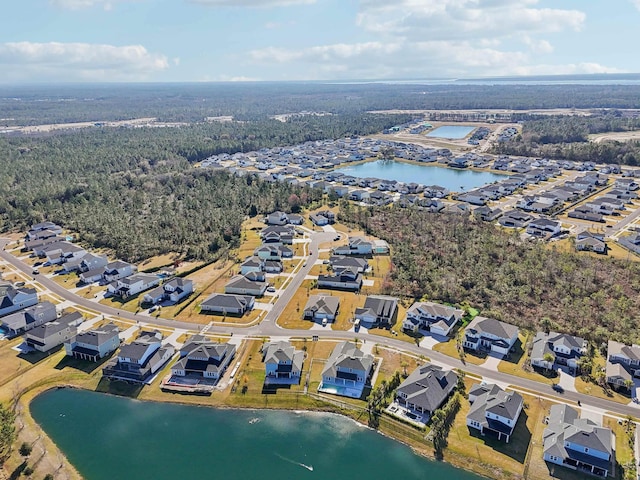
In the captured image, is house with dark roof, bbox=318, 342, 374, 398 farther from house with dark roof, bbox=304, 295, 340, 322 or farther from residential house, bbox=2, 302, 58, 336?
residential house, bbox=2, 302, 58, 336

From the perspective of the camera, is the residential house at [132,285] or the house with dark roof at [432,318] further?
the residential house at [132,285]

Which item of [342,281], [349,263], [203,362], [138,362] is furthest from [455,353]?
[138,362]

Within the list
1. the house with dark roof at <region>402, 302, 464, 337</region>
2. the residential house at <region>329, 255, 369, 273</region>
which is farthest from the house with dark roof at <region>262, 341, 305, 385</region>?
the residential house at <region>329, 255, 369, 273</region>

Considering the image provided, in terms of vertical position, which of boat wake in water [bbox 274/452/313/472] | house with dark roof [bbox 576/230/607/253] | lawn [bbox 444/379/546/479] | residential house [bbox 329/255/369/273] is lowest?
boat wake in water [bbox 274/452/313/472]

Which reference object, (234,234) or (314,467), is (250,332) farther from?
(234,234)

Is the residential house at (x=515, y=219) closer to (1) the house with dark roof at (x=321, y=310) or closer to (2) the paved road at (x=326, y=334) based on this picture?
(2) the paved road at (x=326, y=334)

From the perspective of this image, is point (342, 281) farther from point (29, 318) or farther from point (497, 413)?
point (29, 318)

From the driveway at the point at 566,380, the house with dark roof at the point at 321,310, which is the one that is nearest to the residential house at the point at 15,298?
the house with dark roof at the point at 321,310
